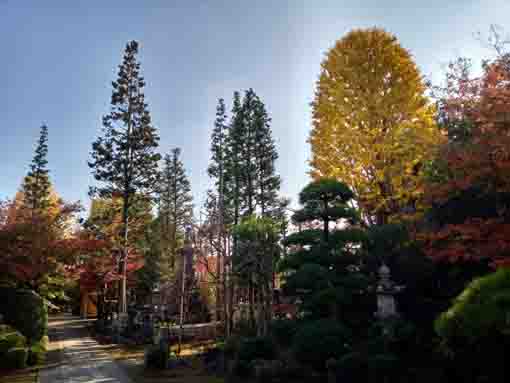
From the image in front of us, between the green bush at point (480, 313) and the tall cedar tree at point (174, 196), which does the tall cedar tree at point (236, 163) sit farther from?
the green bush at point (480, 313)

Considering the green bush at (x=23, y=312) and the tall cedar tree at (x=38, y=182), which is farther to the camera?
the tall cedar tree at (x=38, y=182)

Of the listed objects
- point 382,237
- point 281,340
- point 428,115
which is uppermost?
point 428,115

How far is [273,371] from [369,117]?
705 cm

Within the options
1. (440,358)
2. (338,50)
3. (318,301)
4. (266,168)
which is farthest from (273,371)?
(266,168)

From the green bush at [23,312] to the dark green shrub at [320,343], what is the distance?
965 centimetres

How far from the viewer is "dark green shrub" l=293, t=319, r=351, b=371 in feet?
21.4

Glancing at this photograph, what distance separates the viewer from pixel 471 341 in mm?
4242

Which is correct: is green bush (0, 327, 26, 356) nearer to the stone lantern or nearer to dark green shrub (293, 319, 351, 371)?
dark green shrub (293, 319, 351, 371)

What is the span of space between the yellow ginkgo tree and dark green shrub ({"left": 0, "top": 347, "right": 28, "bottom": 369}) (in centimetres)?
965

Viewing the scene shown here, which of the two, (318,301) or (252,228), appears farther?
(252,228)

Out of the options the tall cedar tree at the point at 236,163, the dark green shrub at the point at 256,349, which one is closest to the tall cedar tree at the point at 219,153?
the tall cedar tree at the point at 236,163

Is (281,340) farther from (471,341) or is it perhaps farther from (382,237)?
(471,341)

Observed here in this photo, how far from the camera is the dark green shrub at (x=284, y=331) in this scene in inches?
324

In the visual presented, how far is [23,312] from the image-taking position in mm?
11812
